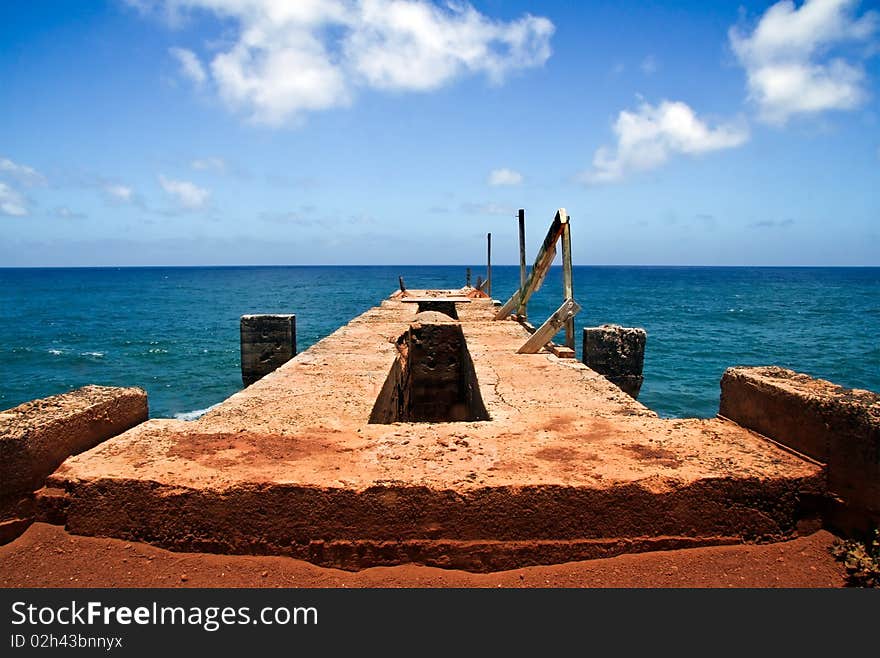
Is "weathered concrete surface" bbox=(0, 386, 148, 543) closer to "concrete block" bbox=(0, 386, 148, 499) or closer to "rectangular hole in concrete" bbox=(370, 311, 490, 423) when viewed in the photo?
"concrete block" bbox=(0, 386, 148, 499)

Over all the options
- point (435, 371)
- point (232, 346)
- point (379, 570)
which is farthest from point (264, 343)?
point (232, 346)

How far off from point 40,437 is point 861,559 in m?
3.76

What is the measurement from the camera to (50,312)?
4306cm

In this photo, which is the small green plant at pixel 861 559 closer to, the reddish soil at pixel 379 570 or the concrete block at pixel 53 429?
the reddish soil at pixel 379 570

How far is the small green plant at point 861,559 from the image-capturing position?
2.23 metres

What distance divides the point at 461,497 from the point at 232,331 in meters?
31.6

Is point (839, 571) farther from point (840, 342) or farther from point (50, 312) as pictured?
point (50, 312)

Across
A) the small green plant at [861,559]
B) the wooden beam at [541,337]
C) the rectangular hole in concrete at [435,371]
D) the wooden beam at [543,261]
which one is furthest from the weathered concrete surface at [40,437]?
the wooden beam at [543,261]

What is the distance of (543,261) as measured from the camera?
324 inches

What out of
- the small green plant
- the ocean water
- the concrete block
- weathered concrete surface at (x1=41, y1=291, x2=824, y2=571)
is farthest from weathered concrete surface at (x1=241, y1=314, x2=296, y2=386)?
the small green plant

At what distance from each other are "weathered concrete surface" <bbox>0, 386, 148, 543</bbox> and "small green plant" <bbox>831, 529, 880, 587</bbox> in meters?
3.69

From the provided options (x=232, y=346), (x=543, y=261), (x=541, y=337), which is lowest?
(x=232, y=346)

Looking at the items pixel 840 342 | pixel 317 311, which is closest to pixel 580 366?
pixel 840 342

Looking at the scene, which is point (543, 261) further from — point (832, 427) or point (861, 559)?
point (861, 559)
